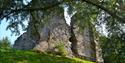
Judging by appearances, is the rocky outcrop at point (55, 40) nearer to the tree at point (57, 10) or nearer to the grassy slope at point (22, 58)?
the grassy slope at point (22, 58)

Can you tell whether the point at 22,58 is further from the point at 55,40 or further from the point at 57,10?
the point at 55,40

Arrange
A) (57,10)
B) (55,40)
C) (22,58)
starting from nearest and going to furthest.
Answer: (57,10) → (22,58) → (55,40)

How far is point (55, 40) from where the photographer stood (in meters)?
30.9

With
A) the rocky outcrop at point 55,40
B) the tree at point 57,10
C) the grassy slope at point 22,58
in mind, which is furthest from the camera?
the rocky outcrop at point 55,40

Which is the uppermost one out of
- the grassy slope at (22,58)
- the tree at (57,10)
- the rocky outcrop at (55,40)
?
the tree at (57,10)

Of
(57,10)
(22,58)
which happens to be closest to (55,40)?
(22,58)

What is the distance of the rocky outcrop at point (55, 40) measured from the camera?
2986cm

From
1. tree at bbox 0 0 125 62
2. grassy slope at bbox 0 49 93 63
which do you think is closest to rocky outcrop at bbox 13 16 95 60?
grassy slope at bbox 0 49 93 63

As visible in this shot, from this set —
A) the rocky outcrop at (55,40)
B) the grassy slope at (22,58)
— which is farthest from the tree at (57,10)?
the rocky outcrop at (55,40)

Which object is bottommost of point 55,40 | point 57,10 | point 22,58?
point 22,58

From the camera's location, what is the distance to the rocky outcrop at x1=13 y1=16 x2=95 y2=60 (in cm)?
2986

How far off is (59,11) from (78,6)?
2.89 feet

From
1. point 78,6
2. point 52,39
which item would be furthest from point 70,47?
point 78,6

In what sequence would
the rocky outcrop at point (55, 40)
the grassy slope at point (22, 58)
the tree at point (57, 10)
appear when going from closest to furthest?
1. the tree at point (57, 10)
2. the grassy slope at point (22, 58)
3. the rocky outcrop at point (55, 40)
